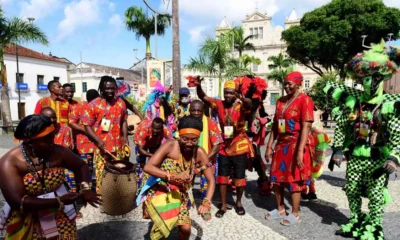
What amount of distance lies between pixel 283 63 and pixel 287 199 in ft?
135

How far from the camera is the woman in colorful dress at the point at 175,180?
2.77 metres

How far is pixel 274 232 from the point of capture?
392 centimetres

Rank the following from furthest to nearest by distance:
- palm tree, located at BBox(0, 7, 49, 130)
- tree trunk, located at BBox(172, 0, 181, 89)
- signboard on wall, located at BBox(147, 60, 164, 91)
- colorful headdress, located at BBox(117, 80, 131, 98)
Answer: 1. palm tree, located at BBox(0, 7, 49, 130)
2. signboard on wall, located at BBox(147, 60, 164, 91)
3. tree trunk, located at BBox(172, 0, 181, 89)
4. colorful headdress, located at BBox(117, 80, 131, 98)

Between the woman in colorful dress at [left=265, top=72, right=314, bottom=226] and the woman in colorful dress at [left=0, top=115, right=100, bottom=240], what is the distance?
8.39 feet

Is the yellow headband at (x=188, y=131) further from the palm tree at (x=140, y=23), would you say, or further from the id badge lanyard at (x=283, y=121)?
the palm tree at (x=140, y=23)

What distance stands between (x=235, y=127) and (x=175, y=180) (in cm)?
192

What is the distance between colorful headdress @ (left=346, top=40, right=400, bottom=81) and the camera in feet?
10.9

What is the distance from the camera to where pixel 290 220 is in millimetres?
4184

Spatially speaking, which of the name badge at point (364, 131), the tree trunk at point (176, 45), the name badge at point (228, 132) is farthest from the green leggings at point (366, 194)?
the tree trunk at point (176, 45)

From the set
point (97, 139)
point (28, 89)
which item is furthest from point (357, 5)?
point (28, 89)

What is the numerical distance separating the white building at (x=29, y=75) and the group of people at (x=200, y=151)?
3406cm

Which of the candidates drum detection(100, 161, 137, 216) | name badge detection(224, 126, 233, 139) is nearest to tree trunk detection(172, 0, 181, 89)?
name badge detection(224, 126, 233, 139)

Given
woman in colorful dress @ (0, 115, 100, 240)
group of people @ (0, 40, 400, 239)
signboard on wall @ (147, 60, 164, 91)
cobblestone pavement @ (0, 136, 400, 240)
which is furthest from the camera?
signboard on wall @ (147, 60, 164, 91)

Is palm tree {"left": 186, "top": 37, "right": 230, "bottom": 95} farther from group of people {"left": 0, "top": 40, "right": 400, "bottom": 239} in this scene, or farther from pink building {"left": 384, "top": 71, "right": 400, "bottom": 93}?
group of people {"left": 0, "top": 40, "right": 400, "bottom": 239}
